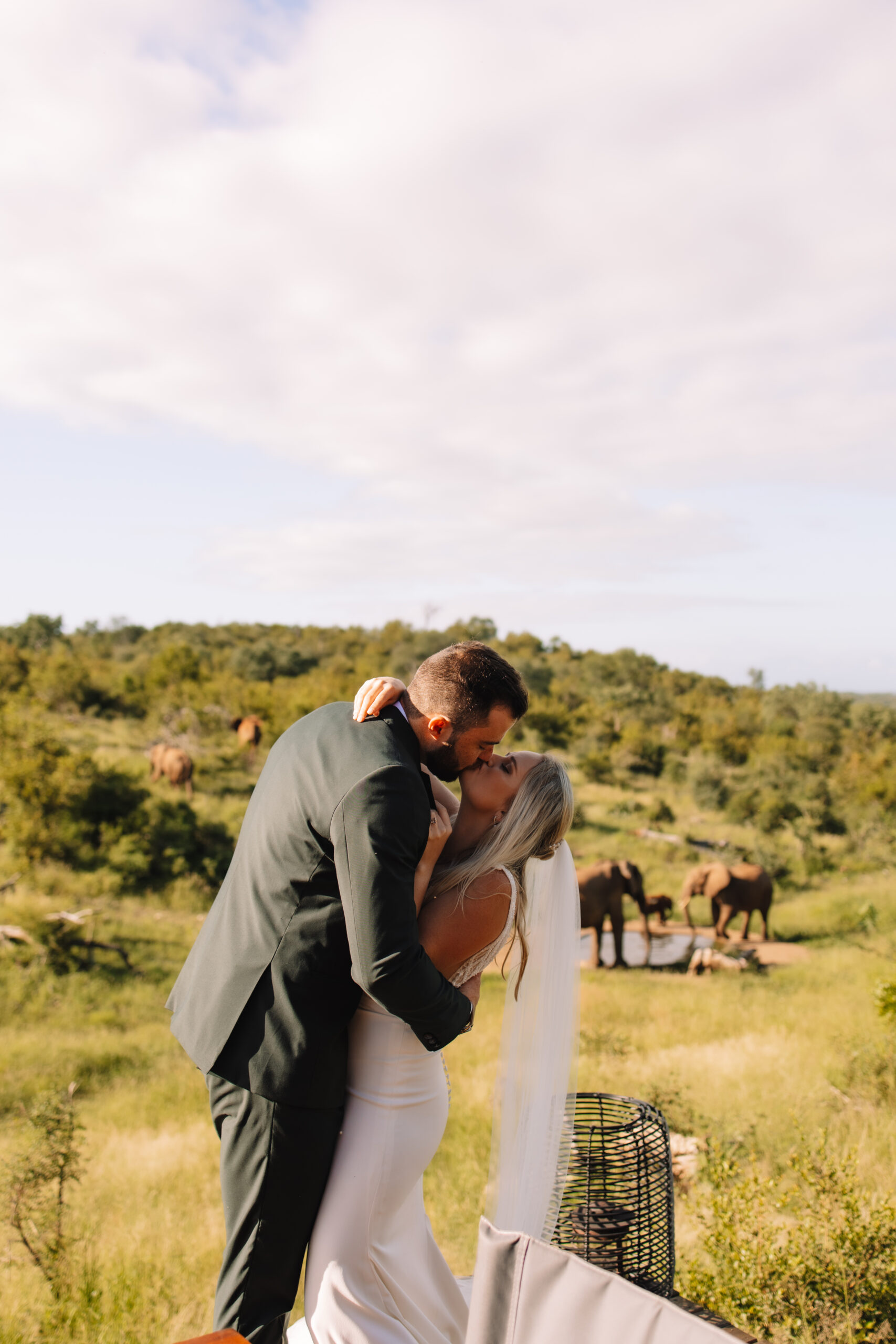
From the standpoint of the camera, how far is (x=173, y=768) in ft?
56.1

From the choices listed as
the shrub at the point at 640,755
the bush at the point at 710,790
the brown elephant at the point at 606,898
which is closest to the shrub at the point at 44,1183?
the brown elephant at the point at 606,898

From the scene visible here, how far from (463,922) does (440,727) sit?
0.52m

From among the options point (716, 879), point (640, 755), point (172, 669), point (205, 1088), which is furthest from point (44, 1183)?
point (640, 755)

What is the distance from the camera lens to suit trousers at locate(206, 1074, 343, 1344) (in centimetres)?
215

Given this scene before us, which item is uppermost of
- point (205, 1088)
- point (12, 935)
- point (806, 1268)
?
point (806, 1268)

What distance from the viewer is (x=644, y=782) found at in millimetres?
26828

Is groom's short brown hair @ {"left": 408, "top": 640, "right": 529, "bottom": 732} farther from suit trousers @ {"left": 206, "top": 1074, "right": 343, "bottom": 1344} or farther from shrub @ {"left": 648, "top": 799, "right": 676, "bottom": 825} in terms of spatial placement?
shrub @ {"left": 648, "top": 799, "right": 676, "bottom": 825}

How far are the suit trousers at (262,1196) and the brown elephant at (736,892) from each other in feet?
37.8

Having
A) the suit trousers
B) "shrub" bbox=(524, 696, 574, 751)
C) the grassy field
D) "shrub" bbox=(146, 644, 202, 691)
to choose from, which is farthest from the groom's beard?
"shrub" bbox=(524, 696, 574, 751)

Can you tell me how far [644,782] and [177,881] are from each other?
1702cm

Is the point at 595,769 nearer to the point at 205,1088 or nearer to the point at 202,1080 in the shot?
the point at 205,1088

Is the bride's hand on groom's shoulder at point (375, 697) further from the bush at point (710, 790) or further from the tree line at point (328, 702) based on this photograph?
the bush at point (710, 790)

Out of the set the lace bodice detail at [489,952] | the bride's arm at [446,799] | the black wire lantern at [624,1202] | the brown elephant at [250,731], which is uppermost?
the bride's arm at [446,799]

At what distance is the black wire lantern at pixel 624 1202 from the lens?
7.77 feet
